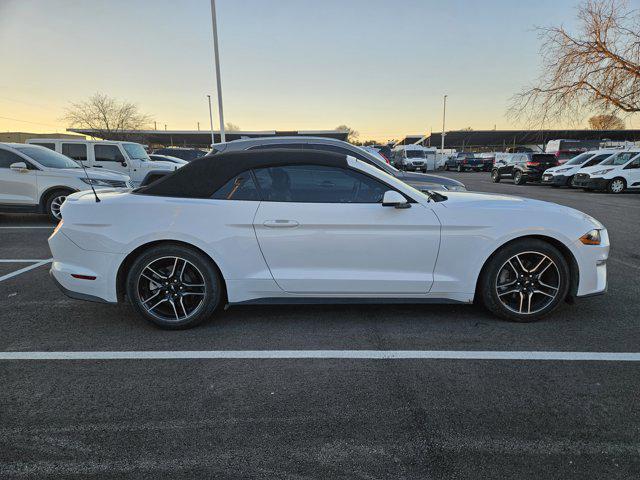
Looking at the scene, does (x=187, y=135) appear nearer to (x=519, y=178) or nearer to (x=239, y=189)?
(x=519, y=178)

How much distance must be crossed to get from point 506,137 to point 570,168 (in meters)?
55.9

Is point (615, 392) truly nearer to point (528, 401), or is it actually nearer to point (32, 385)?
point (528, 401)

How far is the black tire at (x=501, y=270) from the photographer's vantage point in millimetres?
3584

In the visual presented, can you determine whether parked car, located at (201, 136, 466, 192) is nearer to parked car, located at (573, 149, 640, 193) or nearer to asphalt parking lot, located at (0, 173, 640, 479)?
asphalt parking lot, located at (0, 173, 640, 479)

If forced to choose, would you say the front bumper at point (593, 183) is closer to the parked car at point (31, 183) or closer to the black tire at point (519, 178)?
the black tire at point (519, 178)

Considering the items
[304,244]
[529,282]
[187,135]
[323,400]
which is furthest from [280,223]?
[187,135]

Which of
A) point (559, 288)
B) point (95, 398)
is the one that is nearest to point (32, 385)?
point (95, 398)

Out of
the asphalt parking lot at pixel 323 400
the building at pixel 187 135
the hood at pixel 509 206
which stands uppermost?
the building at pixel 187 135

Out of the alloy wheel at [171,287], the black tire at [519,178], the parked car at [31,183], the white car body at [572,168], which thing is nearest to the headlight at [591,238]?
the alloy wheel at [171,287]

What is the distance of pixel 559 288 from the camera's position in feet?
12.0

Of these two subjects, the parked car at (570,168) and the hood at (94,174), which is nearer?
the hood at (94,174)

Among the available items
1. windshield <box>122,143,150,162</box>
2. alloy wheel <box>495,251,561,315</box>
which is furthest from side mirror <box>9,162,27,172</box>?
alloy wheel <box>495,251,561,315</box>

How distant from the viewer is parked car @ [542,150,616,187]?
18.5 metres

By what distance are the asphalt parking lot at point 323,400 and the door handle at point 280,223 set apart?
92 cm
